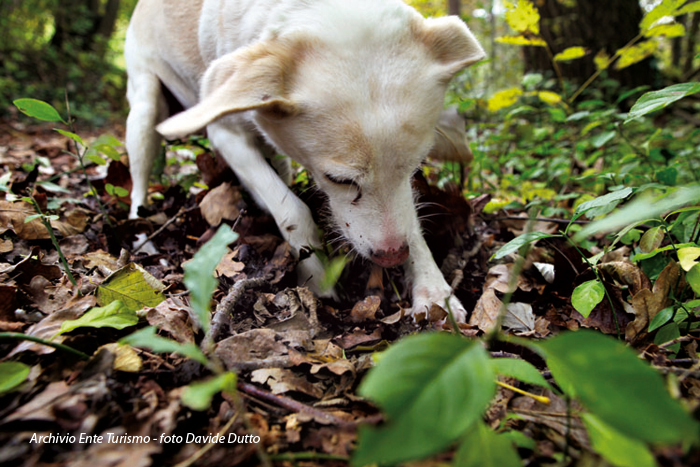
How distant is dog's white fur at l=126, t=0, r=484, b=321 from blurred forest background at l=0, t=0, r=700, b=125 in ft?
5.08

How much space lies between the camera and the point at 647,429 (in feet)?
1.81

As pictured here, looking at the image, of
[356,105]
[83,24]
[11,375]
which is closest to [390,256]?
[356,105]

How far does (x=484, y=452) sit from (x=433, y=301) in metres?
1.19

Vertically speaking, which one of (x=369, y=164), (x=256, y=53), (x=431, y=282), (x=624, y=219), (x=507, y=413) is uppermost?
(x=256, y=53)

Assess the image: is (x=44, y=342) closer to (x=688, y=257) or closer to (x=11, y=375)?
(x=11, y=375)

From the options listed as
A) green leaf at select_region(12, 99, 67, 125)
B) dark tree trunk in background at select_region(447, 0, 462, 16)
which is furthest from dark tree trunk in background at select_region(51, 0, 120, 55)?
green leaf at select_region(12, 99, 67, 125)

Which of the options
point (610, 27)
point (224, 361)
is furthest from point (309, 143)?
point (610, 27)

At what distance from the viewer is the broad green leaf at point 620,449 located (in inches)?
25.7

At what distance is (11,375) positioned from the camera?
901 mm

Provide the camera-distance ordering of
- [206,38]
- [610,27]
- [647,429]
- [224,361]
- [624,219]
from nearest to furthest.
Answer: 1. [647,429]
2. [624,219]
3. [224,361]
4. [206,38]
5. [610,27]

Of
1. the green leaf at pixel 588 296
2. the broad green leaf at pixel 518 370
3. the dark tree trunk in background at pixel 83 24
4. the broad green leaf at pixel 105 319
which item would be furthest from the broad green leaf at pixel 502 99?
the dark tree trunk in background at pixel 83 24

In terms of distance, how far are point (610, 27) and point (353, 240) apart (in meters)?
5.32

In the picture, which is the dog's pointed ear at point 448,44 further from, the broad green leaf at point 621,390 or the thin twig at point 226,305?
the broad green leaf at point 621,390

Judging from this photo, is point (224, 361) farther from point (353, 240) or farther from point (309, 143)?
point (309, 143)
